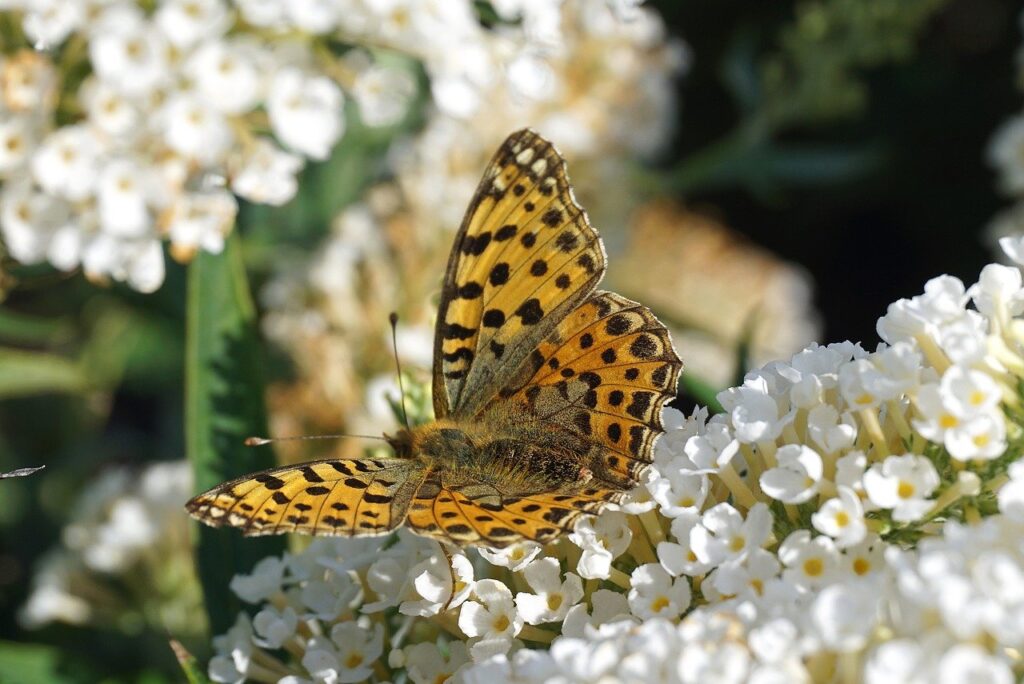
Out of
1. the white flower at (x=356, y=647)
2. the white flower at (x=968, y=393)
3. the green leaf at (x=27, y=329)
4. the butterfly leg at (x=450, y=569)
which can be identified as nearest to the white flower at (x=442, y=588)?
the butterfly leg at (x=450, y=569)

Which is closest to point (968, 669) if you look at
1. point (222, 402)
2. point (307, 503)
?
point (307, 503)

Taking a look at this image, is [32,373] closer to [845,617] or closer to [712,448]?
[712,448]

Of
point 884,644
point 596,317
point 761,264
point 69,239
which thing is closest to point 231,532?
point 69,239

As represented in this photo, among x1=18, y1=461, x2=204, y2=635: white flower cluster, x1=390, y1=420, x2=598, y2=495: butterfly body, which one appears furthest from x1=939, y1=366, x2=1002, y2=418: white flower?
x1=18, y1=461, x2=204, y2=635: white flower cluster

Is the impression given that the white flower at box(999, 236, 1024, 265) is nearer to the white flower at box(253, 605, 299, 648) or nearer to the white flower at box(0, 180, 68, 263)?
the white flower at box(253, 605, 299, 648)

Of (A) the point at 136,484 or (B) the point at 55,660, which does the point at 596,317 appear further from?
(A) the point at 136,484

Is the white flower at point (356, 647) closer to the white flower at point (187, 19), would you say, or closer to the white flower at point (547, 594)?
the white flower at point (547, 594)
